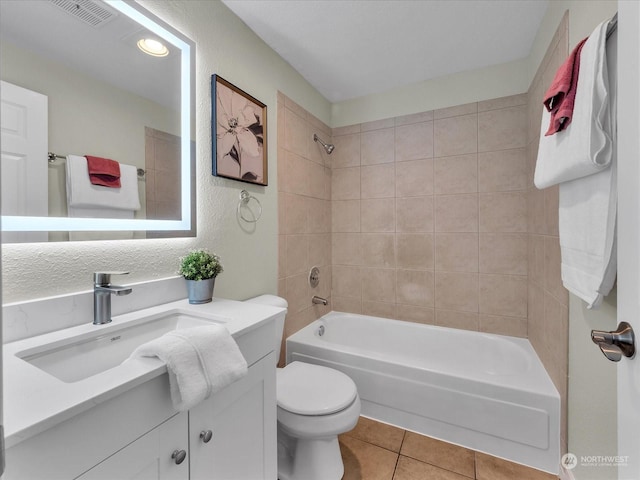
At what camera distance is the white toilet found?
1.33 m

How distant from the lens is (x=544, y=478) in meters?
1.45

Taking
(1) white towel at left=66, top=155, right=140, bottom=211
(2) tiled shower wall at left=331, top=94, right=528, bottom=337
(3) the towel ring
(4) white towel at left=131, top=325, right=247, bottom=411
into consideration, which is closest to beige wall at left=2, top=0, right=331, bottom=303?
(3) the towel ring

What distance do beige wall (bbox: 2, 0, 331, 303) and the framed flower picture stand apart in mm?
41

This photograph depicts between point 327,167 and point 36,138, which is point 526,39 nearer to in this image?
point 327,167

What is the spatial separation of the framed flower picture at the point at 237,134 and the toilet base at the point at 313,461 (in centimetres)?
135

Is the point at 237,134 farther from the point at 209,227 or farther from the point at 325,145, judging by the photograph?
the point at 325,145

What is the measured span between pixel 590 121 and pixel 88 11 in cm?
171

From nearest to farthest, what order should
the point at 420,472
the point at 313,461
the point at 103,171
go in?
the point at 103,171
the point at 313,461
the point at 420,472

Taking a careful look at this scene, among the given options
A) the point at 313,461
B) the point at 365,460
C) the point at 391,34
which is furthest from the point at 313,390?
the point at 391,34

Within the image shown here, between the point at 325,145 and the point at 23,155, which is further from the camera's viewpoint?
the point at 325,145

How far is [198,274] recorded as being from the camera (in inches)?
50.5

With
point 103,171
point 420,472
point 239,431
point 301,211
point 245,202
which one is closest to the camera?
point 239,431

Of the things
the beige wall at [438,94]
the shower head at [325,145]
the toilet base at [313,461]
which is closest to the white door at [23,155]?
the toilet base at [313,461]
